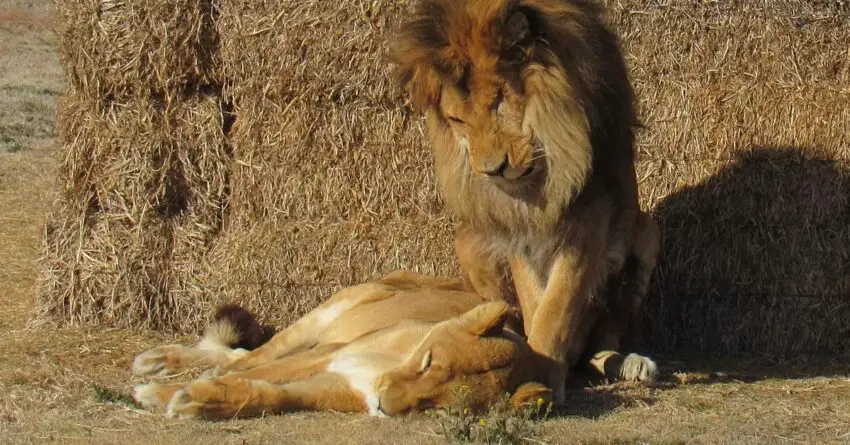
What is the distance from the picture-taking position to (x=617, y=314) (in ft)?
21.6

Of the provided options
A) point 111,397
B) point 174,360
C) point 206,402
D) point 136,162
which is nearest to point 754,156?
point 174,360

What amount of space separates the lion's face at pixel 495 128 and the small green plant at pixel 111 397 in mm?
1822

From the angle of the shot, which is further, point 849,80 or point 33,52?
point 33,52

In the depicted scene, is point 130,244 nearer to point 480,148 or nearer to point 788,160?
point 480,148

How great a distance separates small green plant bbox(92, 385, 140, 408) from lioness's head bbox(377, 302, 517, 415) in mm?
1210

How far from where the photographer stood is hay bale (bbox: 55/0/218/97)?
7109 mm

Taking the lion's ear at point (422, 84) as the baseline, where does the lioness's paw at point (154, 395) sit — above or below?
below

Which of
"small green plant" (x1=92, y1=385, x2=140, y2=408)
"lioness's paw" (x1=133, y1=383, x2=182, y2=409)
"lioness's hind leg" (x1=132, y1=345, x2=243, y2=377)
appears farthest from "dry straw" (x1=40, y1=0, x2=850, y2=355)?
"lioness's paw" (x1=133, y1=383, x2=182, y2=409)

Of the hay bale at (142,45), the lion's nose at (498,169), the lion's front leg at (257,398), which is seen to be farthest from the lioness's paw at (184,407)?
the hay bale at (142,45)

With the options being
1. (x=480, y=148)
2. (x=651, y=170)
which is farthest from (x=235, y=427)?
(x=651, y=170)

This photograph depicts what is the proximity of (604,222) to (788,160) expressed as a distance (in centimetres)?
166

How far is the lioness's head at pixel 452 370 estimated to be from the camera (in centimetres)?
469

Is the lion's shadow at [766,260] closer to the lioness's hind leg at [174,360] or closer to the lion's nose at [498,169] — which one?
the lion's nose at [498,169]

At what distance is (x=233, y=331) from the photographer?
21.3 ft
